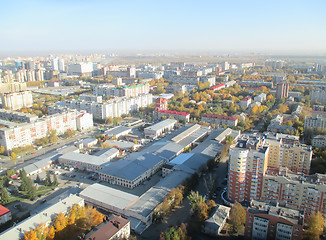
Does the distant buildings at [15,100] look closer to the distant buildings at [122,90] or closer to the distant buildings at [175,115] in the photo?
the distant buildings at [122,90]

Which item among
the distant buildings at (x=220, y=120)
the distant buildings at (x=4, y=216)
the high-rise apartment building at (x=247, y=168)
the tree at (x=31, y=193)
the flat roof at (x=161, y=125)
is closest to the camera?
the distant buildings at (x=4, y=216)

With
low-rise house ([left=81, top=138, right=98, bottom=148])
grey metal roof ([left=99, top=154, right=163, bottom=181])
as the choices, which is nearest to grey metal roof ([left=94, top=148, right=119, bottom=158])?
grey metal roof ([left=99, top=154, right=163, bottom=181])

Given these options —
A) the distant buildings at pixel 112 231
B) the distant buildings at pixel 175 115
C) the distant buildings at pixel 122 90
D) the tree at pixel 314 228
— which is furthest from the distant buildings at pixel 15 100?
the tree at pixel 314 228

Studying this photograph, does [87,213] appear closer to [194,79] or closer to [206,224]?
[206,224]

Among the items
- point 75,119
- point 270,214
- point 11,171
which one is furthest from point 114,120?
point 270,214

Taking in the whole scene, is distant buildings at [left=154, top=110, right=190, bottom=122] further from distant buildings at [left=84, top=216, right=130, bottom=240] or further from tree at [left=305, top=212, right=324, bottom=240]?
tree at [left=305, top=212, right=324, bottom=240]

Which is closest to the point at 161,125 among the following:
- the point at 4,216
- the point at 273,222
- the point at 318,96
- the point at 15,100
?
the point at 4,216
